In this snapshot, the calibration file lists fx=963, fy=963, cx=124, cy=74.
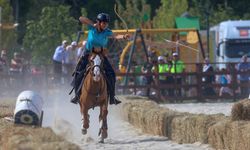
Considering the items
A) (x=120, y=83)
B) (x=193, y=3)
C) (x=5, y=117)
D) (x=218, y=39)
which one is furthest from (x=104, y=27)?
(x=193, y=3)

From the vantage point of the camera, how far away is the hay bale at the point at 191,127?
15.7 m

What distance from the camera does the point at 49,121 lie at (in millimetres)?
21719

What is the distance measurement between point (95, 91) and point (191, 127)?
6.63 feet

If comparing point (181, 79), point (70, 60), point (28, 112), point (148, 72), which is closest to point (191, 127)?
point (28, 112)

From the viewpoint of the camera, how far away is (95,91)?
56.6ft

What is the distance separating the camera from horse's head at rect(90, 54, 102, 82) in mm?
16812

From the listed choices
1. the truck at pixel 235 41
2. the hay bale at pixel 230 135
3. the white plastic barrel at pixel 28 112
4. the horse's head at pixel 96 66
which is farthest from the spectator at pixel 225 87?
the hay bale at pixel 230 135

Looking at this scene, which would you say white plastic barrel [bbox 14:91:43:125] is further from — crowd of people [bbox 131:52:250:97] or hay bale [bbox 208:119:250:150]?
crowd of people [bbox 131:52:250:97]

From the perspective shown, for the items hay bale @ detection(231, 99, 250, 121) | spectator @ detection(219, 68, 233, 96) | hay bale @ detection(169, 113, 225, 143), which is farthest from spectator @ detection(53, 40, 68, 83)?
hay bale @ detection(231, 99, 250, 121)

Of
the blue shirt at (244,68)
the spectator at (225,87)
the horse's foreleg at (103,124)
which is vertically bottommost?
the horse's foreleg at (103,124)

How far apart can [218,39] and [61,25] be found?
32.7ft

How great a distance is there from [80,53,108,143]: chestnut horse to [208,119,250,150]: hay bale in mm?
2608

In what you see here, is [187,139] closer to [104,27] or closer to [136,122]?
[104,27]

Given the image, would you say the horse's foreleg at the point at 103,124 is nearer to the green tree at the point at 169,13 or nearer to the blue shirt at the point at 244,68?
the blue shirt at the point at 244,68
